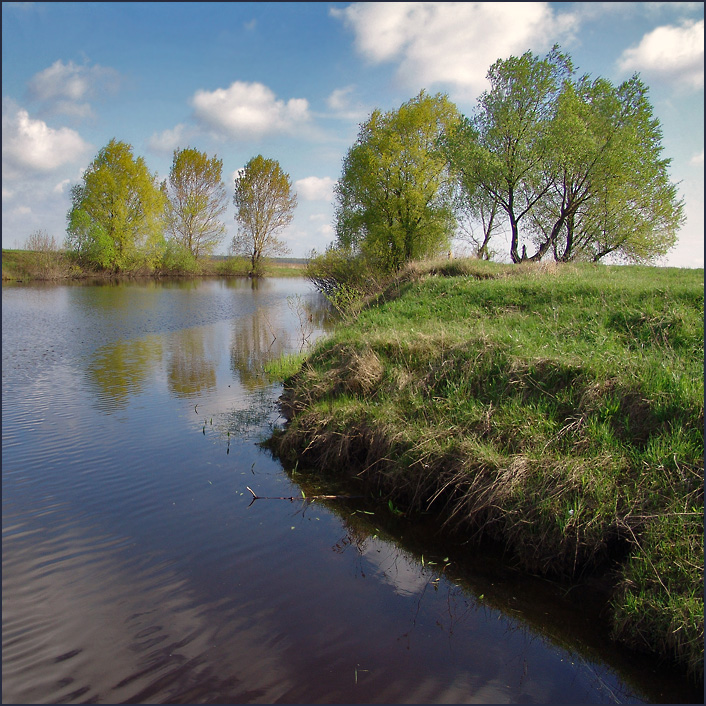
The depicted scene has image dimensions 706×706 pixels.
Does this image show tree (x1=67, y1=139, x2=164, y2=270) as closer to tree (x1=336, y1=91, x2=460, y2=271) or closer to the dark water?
tree (x1=336, y1=91, x2=460, y2=271)

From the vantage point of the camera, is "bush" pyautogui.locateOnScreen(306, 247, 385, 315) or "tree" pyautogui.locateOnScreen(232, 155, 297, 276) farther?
"tree" pyautogui.locateOnScreen(232, 155, 297, 276)

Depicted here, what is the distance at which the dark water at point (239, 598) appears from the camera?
12.1ft

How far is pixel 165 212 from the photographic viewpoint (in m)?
55.0

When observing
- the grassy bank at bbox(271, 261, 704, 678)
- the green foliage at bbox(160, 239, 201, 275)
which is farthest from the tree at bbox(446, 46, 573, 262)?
the green foliage at bbox(160, 239, 201, 275)

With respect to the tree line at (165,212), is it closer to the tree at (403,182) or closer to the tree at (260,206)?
the tree at (260,206)

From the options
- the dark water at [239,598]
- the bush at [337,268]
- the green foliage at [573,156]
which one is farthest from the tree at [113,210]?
the dark water at [239,598]

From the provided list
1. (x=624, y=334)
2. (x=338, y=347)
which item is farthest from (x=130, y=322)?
(x=624, y=334)

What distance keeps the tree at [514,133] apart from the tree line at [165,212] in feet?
109

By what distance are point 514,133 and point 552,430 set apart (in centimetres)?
2137

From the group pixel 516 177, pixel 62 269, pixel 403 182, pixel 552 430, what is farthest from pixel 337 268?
pixel 552 430

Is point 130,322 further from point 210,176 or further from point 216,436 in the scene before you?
point 210,176

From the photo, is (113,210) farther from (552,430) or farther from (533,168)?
(552,430)

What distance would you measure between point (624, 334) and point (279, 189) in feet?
189

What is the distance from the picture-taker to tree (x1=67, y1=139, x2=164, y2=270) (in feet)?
149
